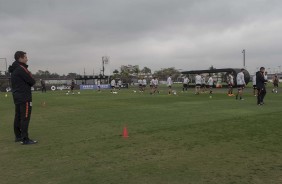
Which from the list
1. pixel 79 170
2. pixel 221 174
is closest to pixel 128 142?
pixel 79 170

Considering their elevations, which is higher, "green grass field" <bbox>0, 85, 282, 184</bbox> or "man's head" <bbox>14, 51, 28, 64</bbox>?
"man's head" <bbox>14, 51, 28, 64</bbox>

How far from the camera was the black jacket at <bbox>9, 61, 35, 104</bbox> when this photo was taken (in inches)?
341

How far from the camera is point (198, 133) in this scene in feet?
32.1

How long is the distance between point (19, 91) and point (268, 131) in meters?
6.48

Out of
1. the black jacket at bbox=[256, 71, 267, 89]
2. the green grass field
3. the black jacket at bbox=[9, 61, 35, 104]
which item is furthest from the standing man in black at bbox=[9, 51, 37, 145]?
the black jacket at bbox=[256, 71, 267, 89]

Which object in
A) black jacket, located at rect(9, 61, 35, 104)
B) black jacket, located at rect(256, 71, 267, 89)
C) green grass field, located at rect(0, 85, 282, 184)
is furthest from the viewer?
black jacket, located at rect(256, 71, 267, 89)

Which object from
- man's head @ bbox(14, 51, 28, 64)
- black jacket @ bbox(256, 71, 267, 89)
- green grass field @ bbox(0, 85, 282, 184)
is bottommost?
green grass field @ bbox(0, 85, 282, 184)

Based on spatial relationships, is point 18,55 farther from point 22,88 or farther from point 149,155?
point 149,155

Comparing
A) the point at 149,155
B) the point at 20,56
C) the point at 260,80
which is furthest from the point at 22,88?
the point at 260,80

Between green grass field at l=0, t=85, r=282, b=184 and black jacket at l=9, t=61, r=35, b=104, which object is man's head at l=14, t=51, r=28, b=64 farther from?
green grass field at l=0, t=85, r=282, b=184

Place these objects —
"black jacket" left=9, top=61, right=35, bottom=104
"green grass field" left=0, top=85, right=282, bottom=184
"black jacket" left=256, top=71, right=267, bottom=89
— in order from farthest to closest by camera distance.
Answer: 1. "black jacket" left=256, top=71, right=267, bottom=89
2. "black jacket" left=9, top=61, right=35, bottom=104
3. "green grass field" left=0, top=85, right=282, bottom=184

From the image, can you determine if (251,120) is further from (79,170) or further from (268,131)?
(79,170)

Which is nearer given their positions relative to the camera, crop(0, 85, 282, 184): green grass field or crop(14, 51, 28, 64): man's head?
crop(0, 85, 282, 184): green grass field

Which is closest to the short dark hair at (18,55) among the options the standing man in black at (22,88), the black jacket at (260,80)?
the standing man in black at (22,88)
